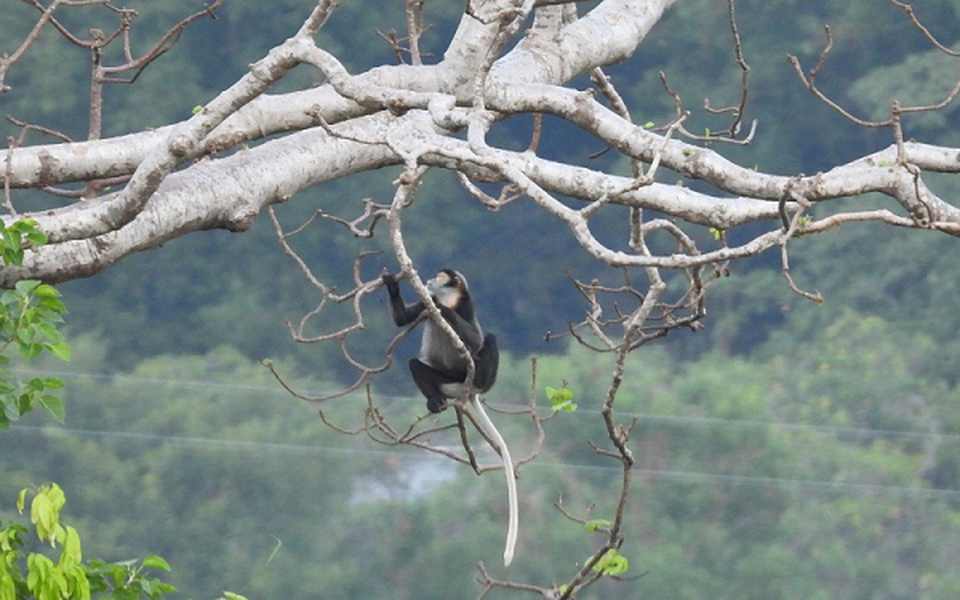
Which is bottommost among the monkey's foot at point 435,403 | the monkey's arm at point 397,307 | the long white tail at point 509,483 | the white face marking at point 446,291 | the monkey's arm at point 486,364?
the long white tail at point 509,483

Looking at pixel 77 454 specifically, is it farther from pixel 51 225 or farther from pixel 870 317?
pixel 51 225

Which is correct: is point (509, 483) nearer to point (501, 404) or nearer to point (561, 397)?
point (561, 397)

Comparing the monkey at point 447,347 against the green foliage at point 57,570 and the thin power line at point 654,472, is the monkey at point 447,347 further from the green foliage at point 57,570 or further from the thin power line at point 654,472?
the thin power line at point 654,472

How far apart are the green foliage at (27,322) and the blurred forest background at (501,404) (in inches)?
477

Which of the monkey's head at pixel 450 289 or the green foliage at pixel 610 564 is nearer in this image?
the green foliage at pixel 610 564

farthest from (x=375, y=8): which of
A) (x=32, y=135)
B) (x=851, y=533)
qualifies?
(x=851, y=533)

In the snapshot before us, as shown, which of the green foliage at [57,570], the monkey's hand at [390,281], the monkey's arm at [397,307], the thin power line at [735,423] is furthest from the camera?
the thin power line at [735,423]

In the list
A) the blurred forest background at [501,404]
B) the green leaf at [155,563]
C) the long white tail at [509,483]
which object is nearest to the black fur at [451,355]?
the long white tail at [509,483]

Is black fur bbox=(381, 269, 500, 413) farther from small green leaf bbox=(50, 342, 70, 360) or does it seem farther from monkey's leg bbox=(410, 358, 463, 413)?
small green leaf bbox=(50, 342, 70, 360)

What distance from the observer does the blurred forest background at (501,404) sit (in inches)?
742

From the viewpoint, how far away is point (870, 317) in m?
22.9

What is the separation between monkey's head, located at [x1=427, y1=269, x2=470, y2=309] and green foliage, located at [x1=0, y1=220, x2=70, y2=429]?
234 cm

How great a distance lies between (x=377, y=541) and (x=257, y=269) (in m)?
7.51

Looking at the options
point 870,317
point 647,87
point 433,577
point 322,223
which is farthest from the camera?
point 647,87
